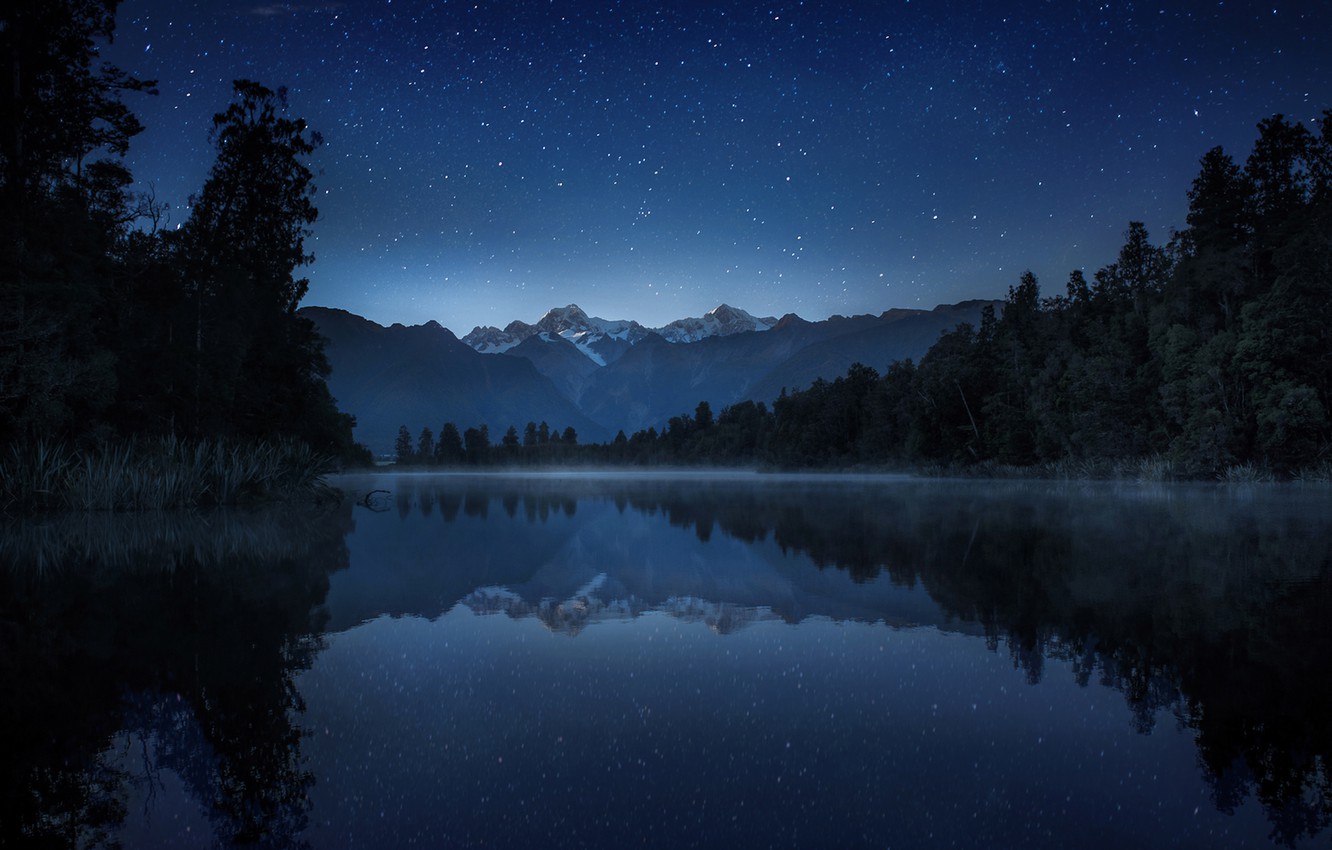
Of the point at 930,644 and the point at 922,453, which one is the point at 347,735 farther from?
the point at 922,453

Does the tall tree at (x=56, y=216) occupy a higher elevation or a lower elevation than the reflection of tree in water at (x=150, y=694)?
higher

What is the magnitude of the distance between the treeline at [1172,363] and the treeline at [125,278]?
47188mm

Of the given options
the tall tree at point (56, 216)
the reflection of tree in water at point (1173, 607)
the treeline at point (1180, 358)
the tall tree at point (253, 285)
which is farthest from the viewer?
the treeline at point (1180, 358)

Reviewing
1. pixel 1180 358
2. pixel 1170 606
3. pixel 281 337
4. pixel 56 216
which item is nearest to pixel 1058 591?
pixel 1170 606

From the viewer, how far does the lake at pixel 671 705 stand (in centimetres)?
351

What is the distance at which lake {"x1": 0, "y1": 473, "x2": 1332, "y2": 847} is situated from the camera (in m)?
3.51

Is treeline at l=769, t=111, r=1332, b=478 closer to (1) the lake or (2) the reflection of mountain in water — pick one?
(2) the reflection of mountain in water

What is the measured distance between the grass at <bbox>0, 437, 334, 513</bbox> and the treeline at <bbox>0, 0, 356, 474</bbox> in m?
0.63

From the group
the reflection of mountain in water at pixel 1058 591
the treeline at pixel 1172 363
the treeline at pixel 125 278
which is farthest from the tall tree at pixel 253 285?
the treeline at pixel 1172 363

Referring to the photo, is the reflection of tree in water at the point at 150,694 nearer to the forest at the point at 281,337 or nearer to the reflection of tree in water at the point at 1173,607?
the reflection of tree in water at the point at 1173,607

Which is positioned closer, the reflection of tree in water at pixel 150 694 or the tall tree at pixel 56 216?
the reflection of tree in water at pixel 150 694

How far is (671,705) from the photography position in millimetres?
5230

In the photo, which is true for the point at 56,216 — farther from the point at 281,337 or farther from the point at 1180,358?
the point at 1180,358

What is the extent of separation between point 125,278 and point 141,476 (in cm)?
873
